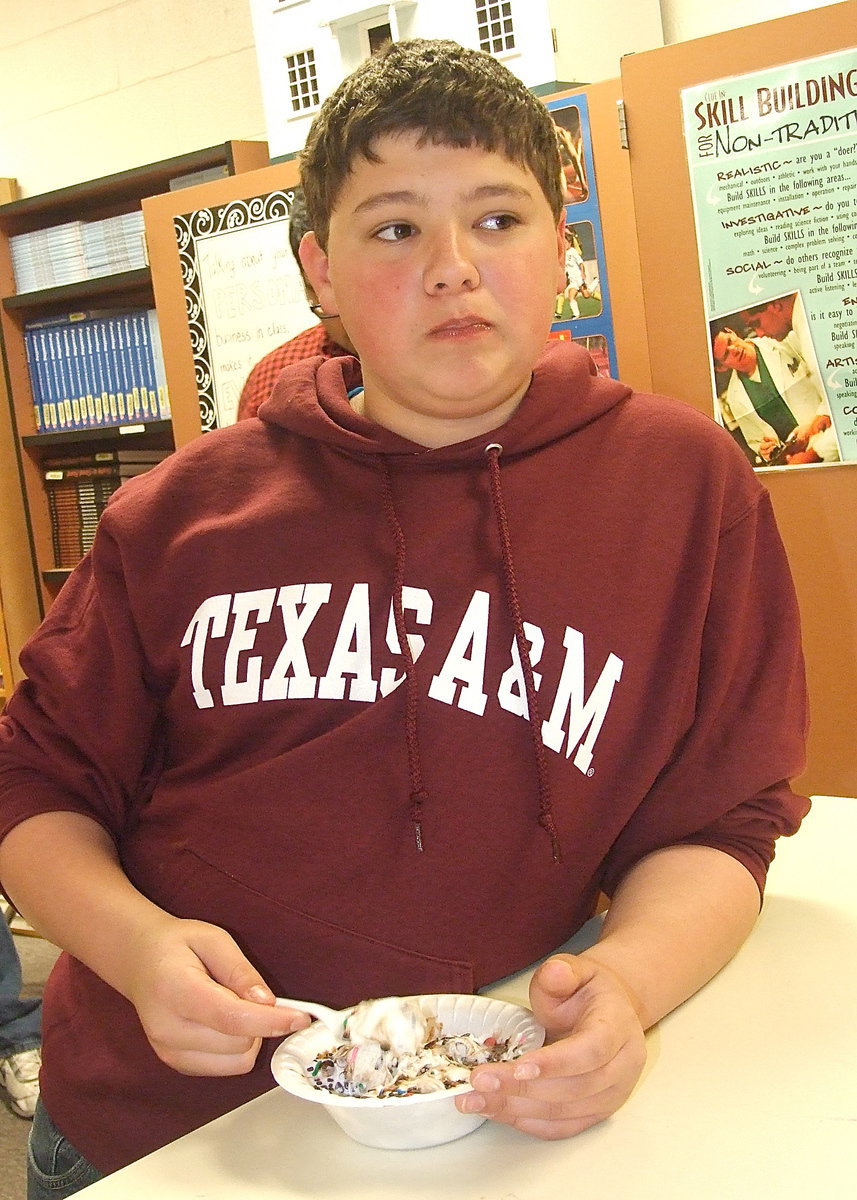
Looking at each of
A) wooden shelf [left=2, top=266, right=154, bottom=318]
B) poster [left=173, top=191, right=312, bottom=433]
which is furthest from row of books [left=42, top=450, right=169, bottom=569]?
poster [left=173, top=191, right=312, bottom=433]

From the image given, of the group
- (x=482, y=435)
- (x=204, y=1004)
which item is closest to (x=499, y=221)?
(x=482, y=435)

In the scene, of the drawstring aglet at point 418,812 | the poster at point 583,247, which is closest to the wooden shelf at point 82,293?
the poster at point 583,247

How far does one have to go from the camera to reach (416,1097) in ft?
2.16

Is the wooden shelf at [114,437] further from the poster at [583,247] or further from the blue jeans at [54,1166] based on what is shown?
the blue jeans at [54,1166]

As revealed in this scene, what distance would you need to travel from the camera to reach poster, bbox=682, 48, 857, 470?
2.10 m

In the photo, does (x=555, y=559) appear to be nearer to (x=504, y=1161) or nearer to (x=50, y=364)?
(x=504, y=1161)

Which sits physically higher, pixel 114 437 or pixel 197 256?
pixel 197 256

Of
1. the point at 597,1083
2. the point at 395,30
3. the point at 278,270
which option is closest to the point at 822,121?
the point at 395,30

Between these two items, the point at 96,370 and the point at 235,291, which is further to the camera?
the point at 96,370

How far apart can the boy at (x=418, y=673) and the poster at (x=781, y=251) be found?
4.26 ft

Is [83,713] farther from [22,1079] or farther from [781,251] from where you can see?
[22,1079]

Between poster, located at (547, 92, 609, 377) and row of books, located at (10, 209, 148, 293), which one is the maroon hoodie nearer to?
poster, located at (547, 92, 609, 377)

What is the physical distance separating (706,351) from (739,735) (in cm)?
151

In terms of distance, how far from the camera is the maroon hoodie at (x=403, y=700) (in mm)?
875
